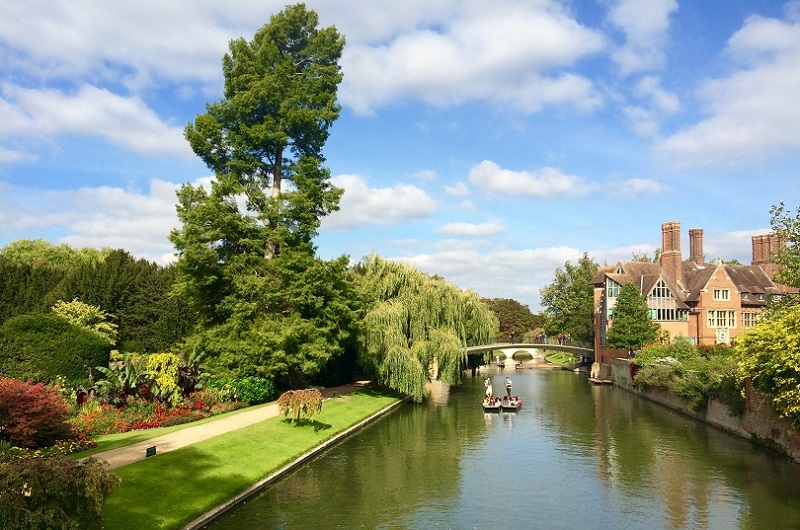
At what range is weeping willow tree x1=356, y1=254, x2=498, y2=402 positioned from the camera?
43.6m

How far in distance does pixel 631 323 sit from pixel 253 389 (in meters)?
45.9


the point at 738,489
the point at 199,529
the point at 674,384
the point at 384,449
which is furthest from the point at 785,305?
the point at 199,529

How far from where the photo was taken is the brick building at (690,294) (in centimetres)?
7100

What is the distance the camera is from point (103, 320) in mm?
49844

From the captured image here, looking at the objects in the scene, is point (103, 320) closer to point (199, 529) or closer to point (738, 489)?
point (199, 529)

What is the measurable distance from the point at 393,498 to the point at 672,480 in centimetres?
1202

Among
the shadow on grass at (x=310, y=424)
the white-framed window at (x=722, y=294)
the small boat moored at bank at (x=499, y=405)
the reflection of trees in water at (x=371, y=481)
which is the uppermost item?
the white-framed window at (x=722, y=294)

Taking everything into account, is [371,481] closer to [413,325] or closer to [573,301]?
[413,325]

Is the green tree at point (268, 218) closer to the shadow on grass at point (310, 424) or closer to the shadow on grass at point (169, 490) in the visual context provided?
the shadow on grass at point (310, 424)

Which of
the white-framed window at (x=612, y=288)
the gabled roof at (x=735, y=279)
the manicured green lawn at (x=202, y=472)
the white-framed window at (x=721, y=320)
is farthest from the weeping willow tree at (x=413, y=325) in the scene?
the white-framed window at (x=721, y=320)

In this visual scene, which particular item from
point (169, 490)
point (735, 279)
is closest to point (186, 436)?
point (169, 490)

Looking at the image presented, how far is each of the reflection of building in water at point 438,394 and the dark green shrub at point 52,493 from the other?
3756 centimetres

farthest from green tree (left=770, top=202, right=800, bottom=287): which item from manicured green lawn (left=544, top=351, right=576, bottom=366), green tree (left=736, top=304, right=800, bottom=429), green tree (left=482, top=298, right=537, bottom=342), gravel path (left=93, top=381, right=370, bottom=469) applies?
green tree (left=482, top=298, right=537, bottom=342)

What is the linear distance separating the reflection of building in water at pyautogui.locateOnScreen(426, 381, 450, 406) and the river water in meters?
9.64
